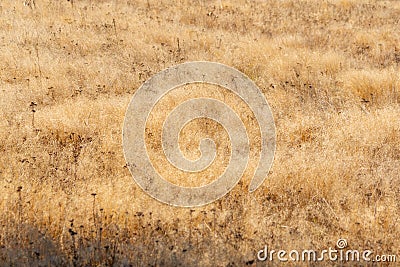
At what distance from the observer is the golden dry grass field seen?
404 cm

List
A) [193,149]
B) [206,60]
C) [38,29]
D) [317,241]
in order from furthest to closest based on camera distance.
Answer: [38,29] → [206,60] → [193,149] → [317,241]

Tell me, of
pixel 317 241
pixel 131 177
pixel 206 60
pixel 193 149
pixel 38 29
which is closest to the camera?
pixel 317 241

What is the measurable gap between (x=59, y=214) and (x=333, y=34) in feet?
28.8

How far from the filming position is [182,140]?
20.2 ft

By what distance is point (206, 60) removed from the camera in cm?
909

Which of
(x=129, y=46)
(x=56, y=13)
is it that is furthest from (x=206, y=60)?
(x=56, y=13)

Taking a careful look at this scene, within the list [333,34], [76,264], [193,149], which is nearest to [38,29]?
[193,149]

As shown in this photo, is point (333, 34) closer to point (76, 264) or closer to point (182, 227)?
point (182, 227)

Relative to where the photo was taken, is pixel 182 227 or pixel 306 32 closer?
pixel 182 227

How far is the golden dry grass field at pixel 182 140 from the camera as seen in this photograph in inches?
159

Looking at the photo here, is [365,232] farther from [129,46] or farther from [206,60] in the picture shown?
[129,46]

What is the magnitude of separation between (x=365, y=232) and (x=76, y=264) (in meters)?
2.43

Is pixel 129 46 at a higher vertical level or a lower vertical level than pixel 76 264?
higher

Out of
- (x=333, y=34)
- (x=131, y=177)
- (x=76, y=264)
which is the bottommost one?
(x=76, y=264)
